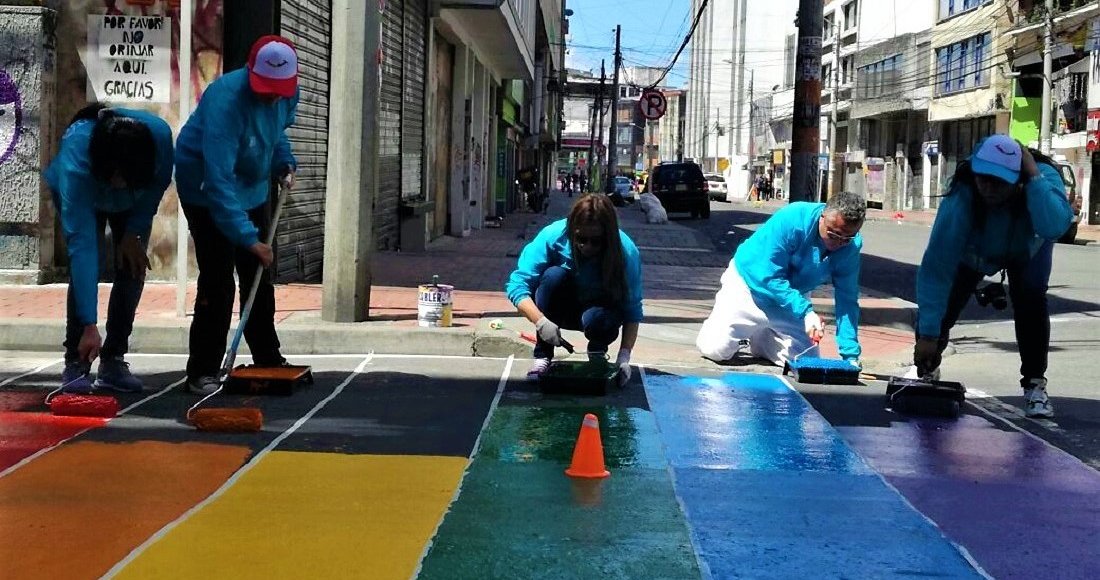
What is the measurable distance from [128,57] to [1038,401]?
25.5 ft

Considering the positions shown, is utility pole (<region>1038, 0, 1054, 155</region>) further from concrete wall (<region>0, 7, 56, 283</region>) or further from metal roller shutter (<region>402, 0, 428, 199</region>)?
concrete wall (<region>0, 7, 56, 283</region>)

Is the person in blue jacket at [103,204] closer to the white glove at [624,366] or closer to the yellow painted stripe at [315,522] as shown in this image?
the yellow painted stripe at [315,522]

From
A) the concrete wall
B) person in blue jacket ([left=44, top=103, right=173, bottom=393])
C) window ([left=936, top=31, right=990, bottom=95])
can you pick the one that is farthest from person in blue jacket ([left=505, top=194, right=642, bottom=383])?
window ([left=936, top=31, right=990, bottom=95])

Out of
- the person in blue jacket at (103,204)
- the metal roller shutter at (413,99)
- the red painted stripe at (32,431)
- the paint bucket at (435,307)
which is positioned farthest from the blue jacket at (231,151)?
the metal roller shutter at (413,99)

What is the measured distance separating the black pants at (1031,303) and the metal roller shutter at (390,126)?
9.95 metres

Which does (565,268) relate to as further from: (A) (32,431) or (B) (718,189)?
(B) (718,189)

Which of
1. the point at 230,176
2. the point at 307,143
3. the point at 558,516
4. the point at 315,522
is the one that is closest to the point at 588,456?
the point at 558,516

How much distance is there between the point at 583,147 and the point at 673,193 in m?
79.1

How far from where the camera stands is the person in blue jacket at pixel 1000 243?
627 centimetres

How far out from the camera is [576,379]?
23.2ft

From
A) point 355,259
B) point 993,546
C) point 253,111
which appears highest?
point 253,111

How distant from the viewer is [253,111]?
21.5ft

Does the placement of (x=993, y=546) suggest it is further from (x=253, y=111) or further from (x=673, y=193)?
(x=673, y=193)

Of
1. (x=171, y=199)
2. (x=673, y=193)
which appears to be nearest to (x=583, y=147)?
(x=673, y=193)
